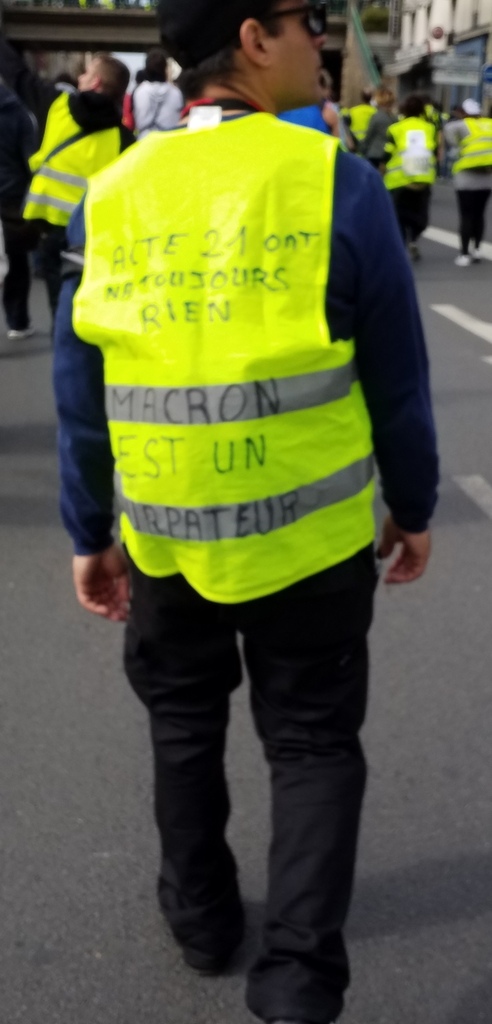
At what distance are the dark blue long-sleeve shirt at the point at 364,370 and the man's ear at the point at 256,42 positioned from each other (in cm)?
18

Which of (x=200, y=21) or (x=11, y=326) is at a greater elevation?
(x=200, y=21)

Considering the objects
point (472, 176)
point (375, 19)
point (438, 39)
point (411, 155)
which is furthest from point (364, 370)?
point (375, 19)

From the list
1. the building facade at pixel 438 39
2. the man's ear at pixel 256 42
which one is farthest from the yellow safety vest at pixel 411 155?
the building facade at pixel 438 39

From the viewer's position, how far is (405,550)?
223 centimetres

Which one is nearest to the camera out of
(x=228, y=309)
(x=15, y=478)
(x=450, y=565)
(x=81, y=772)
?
(x=228, y=309)

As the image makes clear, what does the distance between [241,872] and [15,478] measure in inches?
134

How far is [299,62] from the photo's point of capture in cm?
197

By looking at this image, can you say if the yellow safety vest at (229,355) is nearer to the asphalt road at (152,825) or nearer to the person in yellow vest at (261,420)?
the person in yellow vest at (261,420)

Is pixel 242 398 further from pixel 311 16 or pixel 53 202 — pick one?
pixel 53 202

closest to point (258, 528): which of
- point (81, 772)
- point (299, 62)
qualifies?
point (299, 62)

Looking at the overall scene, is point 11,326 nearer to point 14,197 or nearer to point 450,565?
point 14,197

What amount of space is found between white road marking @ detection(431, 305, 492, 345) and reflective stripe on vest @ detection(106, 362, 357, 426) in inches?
298

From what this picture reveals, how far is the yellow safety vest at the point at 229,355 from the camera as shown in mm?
1875

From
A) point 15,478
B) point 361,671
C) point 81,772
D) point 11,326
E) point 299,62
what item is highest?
point 299,62
